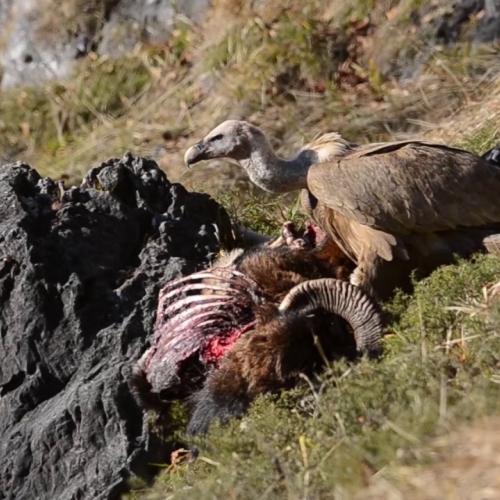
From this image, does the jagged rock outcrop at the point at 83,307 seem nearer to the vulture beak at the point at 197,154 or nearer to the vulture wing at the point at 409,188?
the vulture beak at the point at 197,154

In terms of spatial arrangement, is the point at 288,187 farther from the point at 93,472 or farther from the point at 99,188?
the point at 93,472

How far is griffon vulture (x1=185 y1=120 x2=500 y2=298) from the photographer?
303 inches

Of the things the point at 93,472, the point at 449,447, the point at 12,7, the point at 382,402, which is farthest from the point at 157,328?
the point at 12,7

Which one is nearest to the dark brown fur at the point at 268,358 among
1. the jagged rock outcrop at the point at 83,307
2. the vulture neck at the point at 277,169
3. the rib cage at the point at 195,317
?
the rib cage at the point at 195,317

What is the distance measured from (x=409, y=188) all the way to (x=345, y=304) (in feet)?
2.52

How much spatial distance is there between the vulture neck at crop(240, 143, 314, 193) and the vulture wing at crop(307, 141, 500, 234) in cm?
11

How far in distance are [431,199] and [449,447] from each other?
108 inches

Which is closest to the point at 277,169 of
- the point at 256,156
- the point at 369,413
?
the point at 256,156

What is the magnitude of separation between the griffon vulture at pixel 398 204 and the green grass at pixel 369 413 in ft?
1.84

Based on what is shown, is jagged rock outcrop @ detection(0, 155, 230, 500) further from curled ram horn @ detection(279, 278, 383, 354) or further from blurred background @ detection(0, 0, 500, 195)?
blurred background @ detection(0, 0, 500, 195)

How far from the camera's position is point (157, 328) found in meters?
7.70

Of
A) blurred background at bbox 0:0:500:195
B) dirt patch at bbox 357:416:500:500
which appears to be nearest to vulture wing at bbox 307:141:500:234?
dirt patch at bbox 357:416:500:500

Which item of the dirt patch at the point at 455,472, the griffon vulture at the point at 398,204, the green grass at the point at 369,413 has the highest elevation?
the griffon vulture at the point at 398,204

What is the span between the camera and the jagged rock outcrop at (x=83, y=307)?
24.5ft
